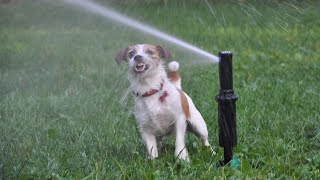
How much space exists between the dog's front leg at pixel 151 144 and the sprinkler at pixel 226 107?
0.35 meters

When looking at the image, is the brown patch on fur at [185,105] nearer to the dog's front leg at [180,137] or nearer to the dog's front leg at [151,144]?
the dog's front leg at [180,137]

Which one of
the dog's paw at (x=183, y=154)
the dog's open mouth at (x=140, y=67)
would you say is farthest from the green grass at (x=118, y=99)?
the dog's open mouth at (x=140, y=67)

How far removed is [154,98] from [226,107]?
39 centimetres

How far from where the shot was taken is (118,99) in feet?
17.2

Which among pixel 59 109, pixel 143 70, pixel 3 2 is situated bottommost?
pixel 59 109

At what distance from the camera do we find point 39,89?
5.70 m

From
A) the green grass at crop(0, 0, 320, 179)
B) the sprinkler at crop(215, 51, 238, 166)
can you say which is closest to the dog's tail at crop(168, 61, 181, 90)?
the green grass at crop(0, 0, 320, 179)

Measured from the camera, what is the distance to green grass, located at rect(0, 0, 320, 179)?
3.64 meters

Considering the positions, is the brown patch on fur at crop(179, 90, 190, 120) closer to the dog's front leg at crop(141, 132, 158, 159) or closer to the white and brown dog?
the white and brown dog

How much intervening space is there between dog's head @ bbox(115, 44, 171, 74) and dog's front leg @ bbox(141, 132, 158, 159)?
356 mm

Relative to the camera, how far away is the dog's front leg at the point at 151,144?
3776 millimetres

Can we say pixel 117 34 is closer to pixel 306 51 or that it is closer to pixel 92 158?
pixel 92 158

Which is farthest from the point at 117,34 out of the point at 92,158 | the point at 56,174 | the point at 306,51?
the point at 306,51

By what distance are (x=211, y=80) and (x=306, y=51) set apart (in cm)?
163
